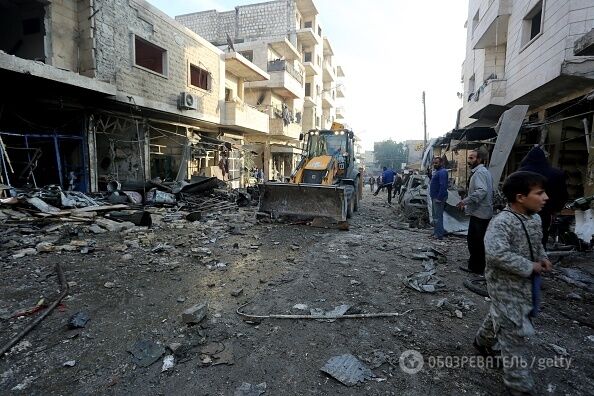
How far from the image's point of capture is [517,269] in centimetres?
176

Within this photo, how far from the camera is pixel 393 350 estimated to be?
7.82 ft

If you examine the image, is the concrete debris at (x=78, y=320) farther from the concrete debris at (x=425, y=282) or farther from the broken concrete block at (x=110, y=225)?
the broken concrete block at (x=110, y=225)

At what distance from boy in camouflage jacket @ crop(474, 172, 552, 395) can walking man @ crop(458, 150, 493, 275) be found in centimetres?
218

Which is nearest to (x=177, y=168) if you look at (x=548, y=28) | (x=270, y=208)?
(x=270, y=208)

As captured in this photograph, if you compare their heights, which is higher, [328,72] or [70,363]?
[328,72]

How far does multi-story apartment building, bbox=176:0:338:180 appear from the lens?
65.6 ft

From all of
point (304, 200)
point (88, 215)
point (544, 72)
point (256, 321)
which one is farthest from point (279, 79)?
point (256, 321)

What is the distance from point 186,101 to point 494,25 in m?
11.5

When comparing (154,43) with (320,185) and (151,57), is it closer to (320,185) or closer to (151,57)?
(151,57)

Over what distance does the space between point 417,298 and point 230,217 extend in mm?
5982

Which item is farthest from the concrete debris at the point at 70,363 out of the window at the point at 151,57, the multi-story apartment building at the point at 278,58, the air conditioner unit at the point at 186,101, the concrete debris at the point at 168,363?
the multi-story apartment building at the point at 278,58

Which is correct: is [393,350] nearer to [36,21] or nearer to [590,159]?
[590,159]

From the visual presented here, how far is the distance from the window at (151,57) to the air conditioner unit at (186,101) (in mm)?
984

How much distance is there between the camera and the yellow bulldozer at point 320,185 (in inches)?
277
